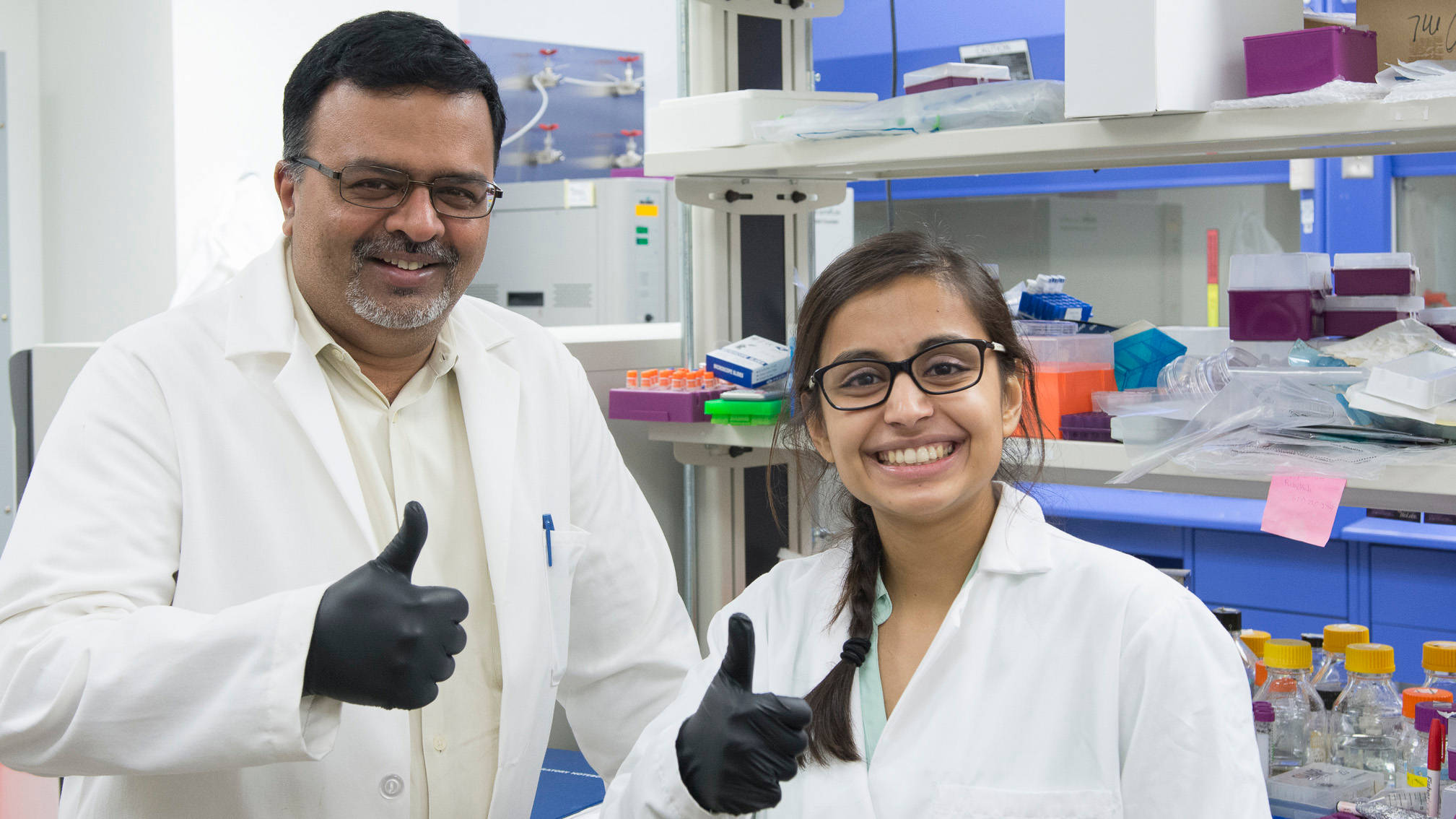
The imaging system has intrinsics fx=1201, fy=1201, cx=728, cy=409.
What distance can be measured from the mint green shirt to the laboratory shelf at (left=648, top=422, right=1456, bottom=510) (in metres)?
0.36

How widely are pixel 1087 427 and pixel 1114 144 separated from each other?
1.14ft

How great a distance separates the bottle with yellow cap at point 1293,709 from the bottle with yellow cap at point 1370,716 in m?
0.03

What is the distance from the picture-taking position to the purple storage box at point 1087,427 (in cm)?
148

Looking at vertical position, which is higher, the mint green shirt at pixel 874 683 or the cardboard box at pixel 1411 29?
the cardboard box at pixel 1411 29

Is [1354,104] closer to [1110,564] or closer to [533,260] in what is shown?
[1110,564]

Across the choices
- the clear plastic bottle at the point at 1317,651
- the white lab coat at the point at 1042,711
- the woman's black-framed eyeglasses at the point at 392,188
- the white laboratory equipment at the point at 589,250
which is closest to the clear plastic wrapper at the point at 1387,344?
the clear plastic bottle at the point at 1317,651

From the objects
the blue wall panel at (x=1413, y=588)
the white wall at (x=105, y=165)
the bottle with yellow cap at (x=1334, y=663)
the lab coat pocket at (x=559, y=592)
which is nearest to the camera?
the lab coat pocket at (x=559, y=592)

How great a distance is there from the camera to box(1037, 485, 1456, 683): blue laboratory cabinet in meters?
2.90

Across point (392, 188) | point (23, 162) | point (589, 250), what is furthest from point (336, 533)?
point (23, 162)

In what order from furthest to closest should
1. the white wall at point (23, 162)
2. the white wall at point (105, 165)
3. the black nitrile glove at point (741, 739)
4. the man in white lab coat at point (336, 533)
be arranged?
the white wall at point (23, 162)
the white wall at point (105, 165)
the man in white lab coat at point (336, 533)
the black nitrile glove at point (741, 739)

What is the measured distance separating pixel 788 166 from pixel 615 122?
3.30 meters

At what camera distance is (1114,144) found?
1.38m

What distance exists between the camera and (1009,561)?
1106mm

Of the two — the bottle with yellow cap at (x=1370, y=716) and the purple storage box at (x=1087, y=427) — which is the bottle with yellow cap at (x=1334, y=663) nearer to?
the bottle with yellow cap at (x=1370, y=716)
